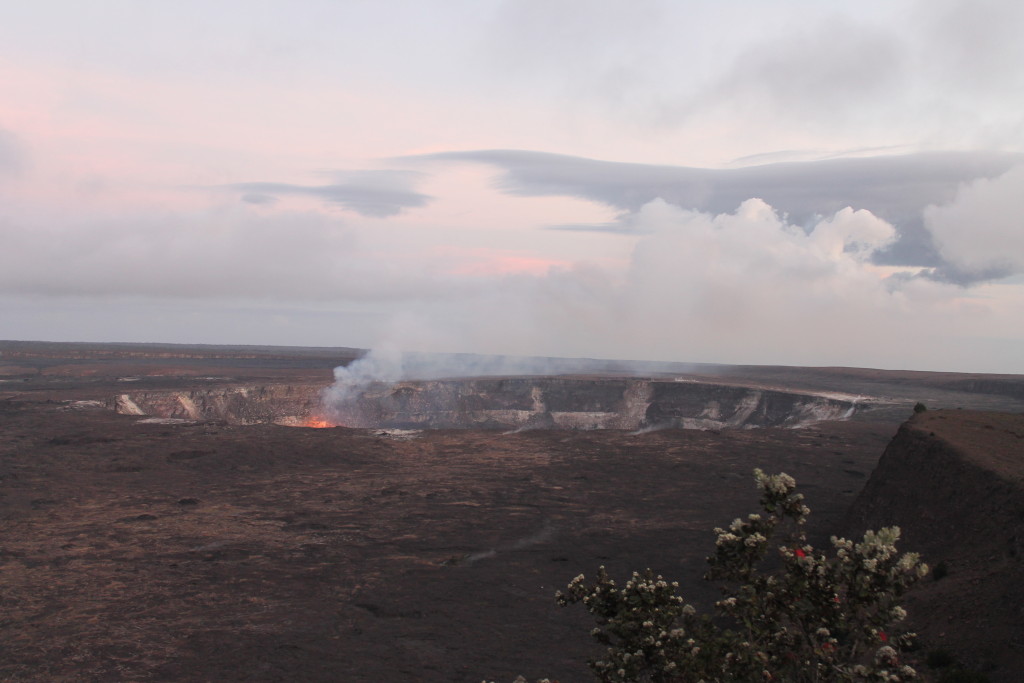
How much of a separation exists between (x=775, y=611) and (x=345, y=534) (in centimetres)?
1989

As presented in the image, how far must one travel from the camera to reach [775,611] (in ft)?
18.6

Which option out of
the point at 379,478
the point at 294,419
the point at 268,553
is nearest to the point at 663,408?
the point at 294,419

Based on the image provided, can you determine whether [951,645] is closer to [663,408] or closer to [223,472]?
[223,472]

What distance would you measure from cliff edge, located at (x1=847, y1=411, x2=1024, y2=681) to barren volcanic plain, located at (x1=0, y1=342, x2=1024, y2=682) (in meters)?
3.47

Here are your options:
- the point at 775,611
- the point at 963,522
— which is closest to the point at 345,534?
the point at 963,522

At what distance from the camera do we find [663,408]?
213 feet

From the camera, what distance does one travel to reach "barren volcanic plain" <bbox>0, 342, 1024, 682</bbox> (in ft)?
49.2

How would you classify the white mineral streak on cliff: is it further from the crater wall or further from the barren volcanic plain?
the barren volcanic plain

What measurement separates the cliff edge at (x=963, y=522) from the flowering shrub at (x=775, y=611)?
7529 mm

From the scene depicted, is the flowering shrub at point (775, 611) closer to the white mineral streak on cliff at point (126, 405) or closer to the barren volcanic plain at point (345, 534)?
the barren volcanic plain at point (345, 534)

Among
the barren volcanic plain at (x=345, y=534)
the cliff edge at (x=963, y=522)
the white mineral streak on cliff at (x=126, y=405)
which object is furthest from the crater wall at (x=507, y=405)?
the cliff edge at (x=963, y=522)

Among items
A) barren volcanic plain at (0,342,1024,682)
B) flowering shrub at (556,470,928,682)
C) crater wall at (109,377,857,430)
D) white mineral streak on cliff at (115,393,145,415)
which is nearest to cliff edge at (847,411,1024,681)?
barren volcanic plain at (0,342,1024,682)

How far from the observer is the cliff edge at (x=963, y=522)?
478 inches

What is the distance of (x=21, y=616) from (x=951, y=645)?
19734 millimetres
